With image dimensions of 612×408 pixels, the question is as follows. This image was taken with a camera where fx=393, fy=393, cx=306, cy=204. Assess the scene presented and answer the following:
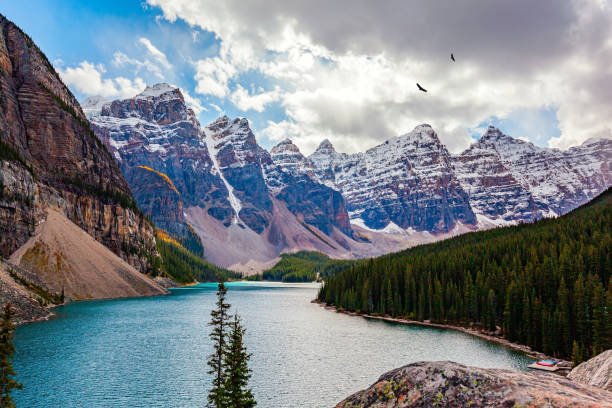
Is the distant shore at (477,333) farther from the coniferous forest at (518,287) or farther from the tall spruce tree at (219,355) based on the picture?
the tall spruce tree at (219,355)

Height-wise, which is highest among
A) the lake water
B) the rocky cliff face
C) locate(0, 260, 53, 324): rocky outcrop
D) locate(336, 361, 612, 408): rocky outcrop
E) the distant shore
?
the rocky cliff face

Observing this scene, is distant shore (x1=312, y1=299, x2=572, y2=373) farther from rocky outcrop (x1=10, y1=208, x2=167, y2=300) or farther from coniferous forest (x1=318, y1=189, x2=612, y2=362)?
rocky outcrop (x1=10, y1=208, x2=167, y2=300)

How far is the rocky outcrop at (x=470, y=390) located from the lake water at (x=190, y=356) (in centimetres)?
3713

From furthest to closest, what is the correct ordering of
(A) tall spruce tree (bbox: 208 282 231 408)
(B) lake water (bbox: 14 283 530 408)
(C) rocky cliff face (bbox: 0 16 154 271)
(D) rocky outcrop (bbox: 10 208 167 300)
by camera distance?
(C) rocky cliff face (bbox: 0 16 154 271), (D) rocky outcrop (bbox: 10 208 167 300), (B) lake water (bbox: 14 283 530 408), (A) tall spruce tree (bbox: 208 282 231 408)

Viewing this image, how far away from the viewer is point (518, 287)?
289 ft

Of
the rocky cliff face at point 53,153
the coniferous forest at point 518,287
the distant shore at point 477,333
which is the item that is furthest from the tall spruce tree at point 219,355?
the rocky cliff face at point 53,153

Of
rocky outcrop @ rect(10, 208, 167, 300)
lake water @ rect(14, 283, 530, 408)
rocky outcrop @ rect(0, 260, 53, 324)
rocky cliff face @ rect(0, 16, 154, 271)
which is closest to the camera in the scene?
lake water @ rect(14, 283, 530, 408)

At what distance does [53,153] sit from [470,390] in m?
195

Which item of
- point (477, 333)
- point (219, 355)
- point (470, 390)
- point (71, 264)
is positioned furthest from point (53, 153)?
→ point (470, 390)

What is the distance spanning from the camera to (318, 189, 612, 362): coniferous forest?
6956cm

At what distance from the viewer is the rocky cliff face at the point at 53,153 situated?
476ft

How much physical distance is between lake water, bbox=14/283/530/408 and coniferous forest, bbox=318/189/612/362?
9.28 m

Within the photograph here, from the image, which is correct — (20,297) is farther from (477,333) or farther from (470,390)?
(477,333)

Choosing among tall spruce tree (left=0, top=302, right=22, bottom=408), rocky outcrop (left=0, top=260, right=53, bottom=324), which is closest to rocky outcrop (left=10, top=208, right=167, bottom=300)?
rocky outcrop (left=0, top=260, right=53, bottom=324)
